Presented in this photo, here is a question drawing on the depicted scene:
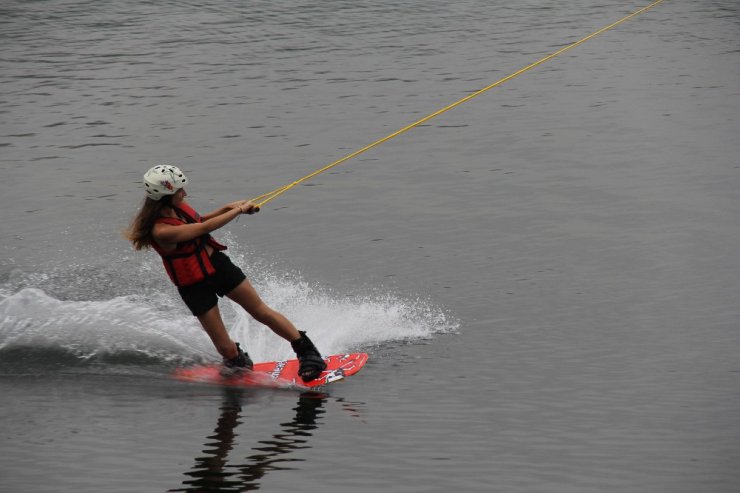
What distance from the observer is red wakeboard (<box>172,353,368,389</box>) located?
1065cm

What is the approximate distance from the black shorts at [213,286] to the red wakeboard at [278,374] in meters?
0.84

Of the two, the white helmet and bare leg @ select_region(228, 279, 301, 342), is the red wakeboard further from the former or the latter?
the white helmet

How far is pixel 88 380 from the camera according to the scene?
36.2 ft

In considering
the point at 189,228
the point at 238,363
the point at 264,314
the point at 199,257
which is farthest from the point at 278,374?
the point at 189,228

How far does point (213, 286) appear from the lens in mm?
10266

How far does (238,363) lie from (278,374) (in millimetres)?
384

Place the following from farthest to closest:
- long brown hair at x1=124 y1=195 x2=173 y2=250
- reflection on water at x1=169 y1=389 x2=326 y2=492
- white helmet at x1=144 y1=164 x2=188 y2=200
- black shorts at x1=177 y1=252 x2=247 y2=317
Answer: black shorts at x1=177 y1=252 x2=247 y2=317 < long brown hair at x1=124 y1=195 x2=173 y2=250 < white helmet at x1=144 y1=164 x2=188 y2=200 < reflection on water at x1=169 y1=389 x2=326 y2=492

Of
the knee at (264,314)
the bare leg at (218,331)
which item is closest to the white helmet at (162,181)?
the bare leg at (218,331)

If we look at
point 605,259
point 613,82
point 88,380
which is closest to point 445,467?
point 88,380

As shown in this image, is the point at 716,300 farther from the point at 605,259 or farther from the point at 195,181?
the point at 195,181

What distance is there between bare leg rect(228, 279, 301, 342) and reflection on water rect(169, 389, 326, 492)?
0.59 m

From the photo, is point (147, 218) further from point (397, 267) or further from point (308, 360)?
point (397, 267)

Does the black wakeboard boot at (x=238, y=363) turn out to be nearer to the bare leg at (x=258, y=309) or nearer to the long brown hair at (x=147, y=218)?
the bare leg at (x=258, y=309)

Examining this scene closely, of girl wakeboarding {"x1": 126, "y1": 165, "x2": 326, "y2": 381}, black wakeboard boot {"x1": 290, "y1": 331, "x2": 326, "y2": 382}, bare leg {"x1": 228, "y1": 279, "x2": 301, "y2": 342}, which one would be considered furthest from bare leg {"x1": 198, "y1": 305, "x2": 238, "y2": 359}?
black wakeboard boot {"x1": 290, "y1": 331, "x2": 326, "y2": 382}
